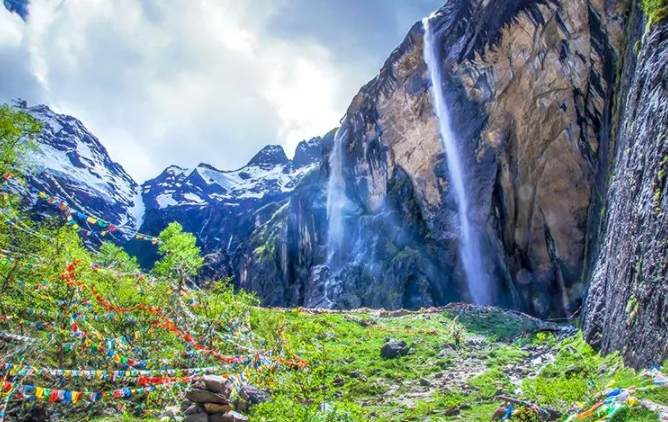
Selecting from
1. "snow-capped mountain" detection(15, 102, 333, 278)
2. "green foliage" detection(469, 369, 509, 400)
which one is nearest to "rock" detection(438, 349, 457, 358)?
"green foliage" detection(469, 369, 509, 400)

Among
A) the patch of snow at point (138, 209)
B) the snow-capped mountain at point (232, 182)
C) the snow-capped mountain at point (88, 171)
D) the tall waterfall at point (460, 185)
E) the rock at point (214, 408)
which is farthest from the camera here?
the patch of snow at point (138, 209)

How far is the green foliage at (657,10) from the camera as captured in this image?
13.6 m

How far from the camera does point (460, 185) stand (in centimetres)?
4244

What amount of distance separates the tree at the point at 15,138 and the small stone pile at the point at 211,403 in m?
12.4

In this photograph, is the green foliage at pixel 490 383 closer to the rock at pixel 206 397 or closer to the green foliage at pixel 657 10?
the rock at pixel 206 397

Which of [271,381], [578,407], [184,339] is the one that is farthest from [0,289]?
[578,407]

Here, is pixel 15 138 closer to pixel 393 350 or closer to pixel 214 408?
pixel 214 408

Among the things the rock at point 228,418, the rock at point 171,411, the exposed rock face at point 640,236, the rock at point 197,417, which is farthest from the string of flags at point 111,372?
the exposed rock face at point 640,236

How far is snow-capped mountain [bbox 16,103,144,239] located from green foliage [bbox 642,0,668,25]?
14594 centimetres

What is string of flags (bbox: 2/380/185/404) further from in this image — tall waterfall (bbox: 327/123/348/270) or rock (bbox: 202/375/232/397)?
tall waterfall (bbox: 327/123/348/270)

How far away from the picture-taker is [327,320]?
2831 cm

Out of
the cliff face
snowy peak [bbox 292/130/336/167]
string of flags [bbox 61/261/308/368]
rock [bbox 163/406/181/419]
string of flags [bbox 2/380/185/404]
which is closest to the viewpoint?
string of flags [bbox 2/380/185/404]

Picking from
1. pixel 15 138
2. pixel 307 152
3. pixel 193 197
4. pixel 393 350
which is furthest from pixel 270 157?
pixel 393 350

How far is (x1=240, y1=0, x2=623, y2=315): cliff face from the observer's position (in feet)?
102
